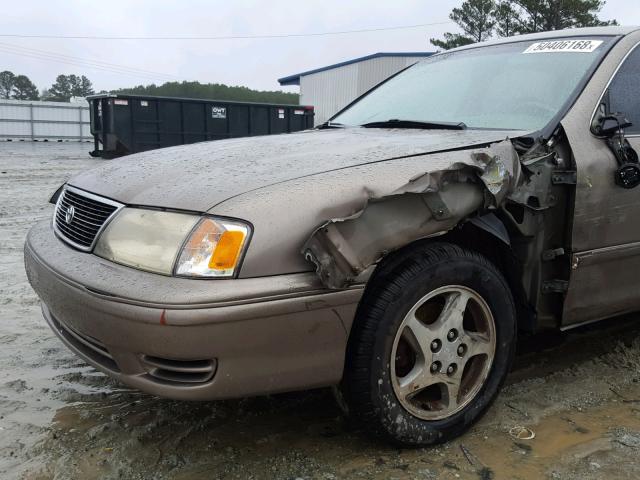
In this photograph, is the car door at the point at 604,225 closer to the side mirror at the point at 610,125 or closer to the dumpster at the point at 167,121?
the side mirror at the point at 610,125

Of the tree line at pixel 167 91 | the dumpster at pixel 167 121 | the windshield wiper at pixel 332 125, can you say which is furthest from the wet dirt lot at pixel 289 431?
the tree line at pixel 167 91

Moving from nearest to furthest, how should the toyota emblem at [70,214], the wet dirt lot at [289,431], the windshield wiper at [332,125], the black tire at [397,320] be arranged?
the black tire at [397,320] < the wet dirt lot at [289,431] < the toyota emblem at [70,214] < the windshield wiper at [332,125]

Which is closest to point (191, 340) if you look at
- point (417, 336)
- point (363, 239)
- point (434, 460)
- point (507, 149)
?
point (363, 239)

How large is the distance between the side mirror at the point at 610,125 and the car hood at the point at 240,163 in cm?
34

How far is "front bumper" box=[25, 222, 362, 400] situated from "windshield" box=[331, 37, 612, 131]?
1437 millimetres

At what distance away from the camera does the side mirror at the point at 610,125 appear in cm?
263

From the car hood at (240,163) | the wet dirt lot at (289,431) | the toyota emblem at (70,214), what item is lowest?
the wet dirt lot at (289,431)

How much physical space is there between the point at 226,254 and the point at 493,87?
1931 millimetres

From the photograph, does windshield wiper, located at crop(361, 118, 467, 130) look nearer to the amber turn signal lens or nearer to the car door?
the car door

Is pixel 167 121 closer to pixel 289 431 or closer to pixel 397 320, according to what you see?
pixel 289 431

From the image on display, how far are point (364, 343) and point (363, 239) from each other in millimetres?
378

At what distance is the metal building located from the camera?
109 ft

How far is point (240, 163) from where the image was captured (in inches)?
96.4

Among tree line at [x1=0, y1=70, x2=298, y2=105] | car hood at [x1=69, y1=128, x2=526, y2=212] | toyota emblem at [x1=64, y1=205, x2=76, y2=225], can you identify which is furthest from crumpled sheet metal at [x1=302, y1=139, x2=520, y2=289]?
tree line at [x1=0, y1=70, x2=298, y2=105]
